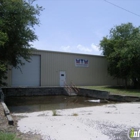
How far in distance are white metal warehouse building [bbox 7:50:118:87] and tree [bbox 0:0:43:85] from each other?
24.8ft

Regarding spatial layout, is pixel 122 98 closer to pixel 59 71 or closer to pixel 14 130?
pixel 59 71

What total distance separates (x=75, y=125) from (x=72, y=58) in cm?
2158

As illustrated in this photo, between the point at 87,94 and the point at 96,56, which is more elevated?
the point at 96,56

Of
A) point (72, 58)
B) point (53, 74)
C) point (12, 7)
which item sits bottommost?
point (53, 74)

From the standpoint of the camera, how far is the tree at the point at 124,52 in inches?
852

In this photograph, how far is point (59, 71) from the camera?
26.8 metres

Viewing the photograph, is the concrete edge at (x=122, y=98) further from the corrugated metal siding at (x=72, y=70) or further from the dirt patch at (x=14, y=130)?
the dirt patch at (x=14, y=130)

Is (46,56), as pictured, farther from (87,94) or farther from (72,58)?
(87,94)

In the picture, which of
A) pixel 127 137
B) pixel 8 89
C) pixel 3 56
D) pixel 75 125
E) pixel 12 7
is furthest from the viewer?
pixel 8 89

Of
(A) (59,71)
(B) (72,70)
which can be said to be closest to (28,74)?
(A) (59,71)

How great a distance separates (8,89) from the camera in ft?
70.0

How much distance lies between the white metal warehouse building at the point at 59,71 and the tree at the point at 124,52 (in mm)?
2830

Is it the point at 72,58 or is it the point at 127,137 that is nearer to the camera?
the point at 127,137

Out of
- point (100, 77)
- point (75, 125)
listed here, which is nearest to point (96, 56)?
point (100, 77)
